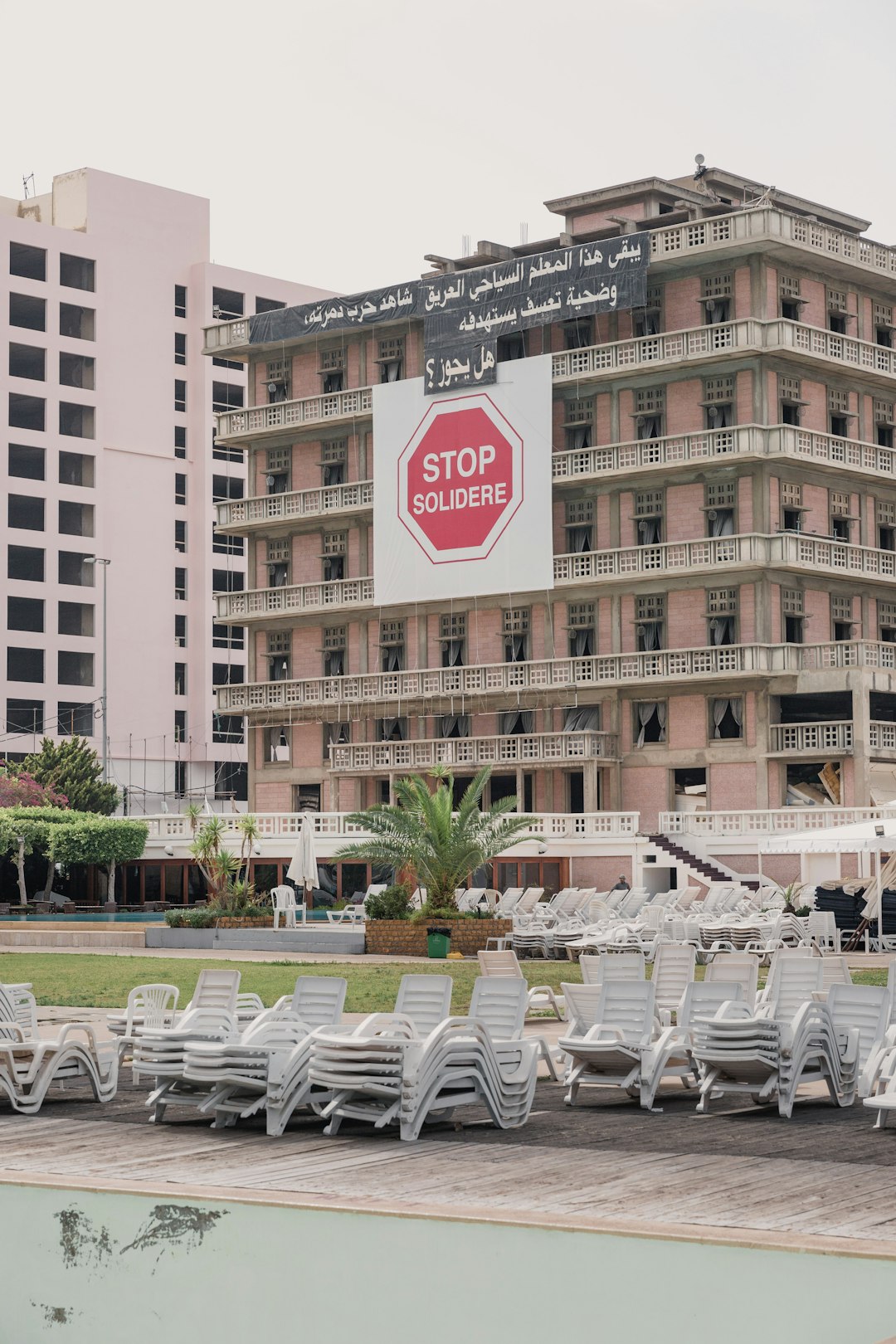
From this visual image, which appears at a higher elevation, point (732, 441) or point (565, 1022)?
point (732, 441)

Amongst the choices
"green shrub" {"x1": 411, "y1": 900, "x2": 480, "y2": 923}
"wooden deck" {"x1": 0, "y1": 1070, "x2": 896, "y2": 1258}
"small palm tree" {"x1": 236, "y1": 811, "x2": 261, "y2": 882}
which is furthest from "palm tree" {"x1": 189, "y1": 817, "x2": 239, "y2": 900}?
"wooden deck" {"x1": 0, "y1": 1070, "x2": 896, "y2": 1258}

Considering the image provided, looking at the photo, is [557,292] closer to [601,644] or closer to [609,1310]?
[601,644]

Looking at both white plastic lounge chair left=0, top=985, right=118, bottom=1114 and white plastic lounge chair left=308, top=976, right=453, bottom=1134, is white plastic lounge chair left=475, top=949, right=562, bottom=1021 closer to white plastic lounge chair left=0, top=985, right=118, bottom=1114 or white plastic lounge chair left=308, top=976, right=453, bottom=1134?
white plastic lounge chair left=0, top=985, right=118, bottom=1114

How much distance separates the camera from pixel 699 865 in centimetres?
5162

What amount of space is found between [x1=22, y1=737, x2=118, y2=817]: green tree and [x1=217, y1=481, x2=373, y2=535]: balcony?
12205 millimetres

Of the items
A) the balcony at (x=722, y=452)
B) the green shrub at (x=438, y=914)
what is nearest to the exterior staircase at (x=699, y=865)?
the balcony at (x=722, y=452)

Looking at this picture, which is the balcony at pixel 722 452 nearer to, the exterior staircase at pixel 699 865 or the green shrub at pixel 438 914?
the exterior staircase at pixel 699 865

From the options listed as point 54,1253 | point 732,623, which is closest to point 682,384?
point 732,623

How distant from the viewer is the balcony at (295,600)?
65.1m

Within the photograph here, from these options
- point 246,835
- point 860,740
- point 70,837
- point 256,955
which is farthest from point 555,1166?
point 70,837

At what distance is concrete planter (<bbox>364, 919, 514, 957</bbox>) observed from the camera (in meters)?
Answer: 38.8

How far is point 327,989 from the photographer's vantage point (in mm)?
17000

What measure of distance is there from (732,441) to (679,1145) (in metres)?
44.1

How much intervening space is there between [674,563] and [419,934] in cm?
2173
